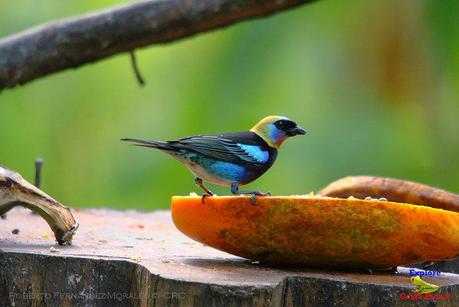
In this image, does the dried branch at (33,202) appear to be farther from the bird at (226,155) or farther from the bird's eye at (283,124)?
the bird's eye at (283,124)

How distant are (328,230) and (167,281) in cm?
74

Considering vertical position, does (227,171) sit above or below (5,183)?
above

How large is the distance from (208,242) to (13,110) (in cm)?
1259

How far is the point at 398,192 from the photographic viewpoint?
5.07 m

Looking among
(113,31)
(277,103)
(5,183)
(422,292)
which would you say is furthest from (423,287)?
(277,103)

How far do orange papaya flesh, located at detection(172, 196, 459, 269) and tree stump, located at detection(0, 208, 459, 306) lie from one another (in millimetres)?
75

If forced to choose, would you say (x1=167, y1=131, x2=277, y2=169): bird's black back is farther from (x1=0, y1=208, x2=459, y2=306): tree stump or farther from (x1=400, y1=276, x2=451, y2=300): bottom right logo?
(x1=400, y1=276, x2=451, y2=300): bottom right logo

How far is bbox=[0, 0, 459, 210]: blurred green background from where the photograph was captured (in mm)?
12797

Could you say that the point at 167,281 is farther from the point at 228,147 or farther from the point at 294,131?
the point at 294,131

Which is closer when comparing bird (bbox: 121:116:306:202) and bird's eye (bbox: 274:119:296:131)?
bird (bbox: 121:116:306:202)

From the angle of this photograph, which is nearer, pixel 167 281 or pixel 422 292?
pixel 167 281

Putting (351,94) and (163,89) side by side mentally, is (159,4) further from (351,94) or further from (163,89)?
(163,89)

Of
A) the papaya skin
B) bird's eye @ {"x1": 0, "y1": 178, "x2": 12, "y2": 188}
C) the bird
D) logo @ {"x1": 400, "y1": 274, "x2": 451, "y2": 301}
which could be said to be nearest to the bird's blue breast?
the bird

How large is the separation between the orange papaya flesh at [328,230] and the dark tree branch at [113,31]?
2315 millimetres
